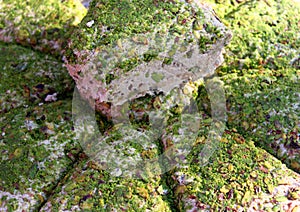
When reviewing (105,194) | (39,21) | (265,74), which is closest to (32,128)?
(105,194)

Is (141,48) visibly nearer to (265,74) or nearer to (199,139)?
(199,139)

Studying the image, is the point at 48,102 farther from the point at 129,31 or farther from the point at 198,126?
the point at 198,126

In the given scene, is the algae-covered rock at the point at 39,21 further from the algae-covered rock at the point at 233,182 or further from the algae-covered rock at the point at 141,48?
the algae-covered rock at the point at 233,182

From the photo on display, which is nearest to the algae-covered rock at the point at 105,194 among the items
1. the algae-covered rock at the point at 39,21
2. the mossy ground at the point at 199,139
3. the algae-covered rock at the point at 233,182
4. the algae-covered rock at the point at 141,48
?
the mossy ground at the point at 199,139

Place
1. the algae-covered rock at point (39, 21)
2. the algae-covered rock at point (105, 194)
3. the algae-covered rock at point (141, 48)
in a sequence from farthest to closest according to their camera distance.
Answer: the algae-covered rock at point (39, 21) → the algae-covered rock at point (141, 48) → the algae-covered rock at point (105, 194)

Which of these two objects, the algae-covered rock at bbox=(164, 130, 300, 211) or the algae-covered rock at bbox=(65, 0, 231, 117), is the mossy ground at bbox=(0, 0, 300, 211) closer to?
the algae-covered rock at bbox=(164, 130, 300, 211)

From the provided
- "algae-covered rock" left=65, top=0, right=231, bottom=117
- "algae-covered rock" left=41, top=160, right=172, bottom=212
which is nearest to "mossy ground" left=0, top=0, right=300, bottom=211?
"algae-covered rock" left=41, top=160, right=172, bottom=212
